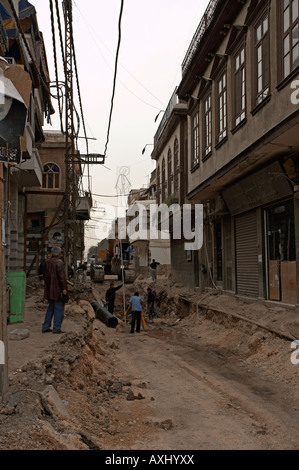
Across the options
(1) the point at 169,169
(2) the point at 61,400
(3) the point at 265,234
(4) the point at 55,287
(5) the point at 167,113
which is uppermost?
(5) the point at 167,113

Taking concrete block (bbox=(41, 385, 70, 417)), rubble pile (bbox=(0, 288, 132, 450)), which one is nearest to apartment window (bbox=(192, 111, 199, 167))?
rubble pile (bbox=(0, 288, 132, 450))

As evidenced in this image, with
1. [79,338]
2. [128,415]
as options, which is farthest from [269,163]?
[128,415]

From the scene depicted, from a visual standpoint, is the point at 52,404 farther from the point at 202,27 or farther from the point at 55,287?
the point at 202,27

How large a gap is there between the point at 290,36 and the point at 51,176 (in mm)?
20962

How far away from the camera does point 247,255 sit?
50.0 ft

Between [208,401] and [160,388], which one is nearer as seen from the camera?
[208,401]

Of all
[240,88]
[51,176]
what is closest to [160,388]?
[240,88]

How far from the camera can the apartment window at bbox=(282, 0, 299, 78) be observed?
963 centimetres

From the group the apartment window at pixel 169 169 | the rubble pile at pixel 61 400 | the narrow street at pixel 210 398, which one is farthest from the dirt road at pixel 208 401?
the apartment window at pixel 169 169

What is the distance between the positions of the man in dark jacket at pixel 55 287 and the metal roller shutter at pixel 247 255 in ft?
23.9

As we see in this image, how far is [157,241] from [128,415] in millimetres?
34945

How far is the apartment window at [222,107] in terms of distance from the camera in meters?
15.2

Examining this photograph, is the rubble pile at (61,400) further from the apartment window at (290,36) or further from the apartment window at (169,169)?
the apartment window at (169,169)

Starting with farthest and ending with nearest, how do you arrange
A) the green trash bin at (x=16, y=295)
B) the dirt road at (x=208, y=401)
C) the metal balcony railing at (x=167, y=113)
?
the metal balcony railing at (x=167, y=113), the green trash bin at (x=16, y=295), the dirt road at (x=208, y=401)
